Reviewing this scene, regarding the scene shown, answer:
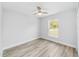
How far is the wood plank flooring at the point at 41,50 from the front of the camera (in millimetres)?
954

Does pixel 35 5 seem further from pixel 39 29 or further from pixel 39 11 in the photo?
pixel 39 29

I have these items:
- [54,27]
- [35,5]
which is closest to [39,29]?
[54,27]

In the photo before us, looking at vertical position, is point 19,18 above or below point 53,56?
above

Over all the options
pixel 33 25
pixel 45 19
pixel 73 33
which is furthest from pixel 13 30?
pixel 73 33

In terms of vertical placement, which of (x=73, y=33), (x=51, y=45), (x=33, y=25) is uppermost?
(x=33, y=25)

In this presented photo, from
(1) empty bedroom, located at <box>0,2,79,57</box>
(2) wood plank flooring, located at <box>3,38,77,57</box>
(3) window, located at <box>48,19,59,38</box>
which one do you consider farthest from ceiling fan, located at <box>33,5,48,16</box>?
(2) wood plank flooring, located at <box>3,38,77,57</box>

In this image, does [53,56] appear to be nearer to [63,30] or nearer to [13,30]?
[63,30]

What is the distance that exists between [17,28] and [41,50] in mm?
446

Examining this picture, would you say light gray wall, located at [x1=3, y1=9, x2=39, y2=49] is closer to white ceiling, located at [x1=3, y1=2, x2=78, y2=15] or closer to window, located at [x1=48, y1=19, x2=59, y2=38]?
white ceiling, located at [x1=3, y1=2, x2=78, y2=15]

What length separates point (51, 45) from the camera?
1013 mm

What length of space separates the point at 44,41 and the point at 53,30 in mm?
212

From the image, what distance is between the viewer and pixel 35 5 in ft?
3.12

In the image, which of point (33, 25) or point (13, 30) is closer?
point (13, 30)

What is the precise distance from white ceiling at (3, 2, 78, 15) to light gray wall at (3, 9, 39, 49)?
0.06 m
